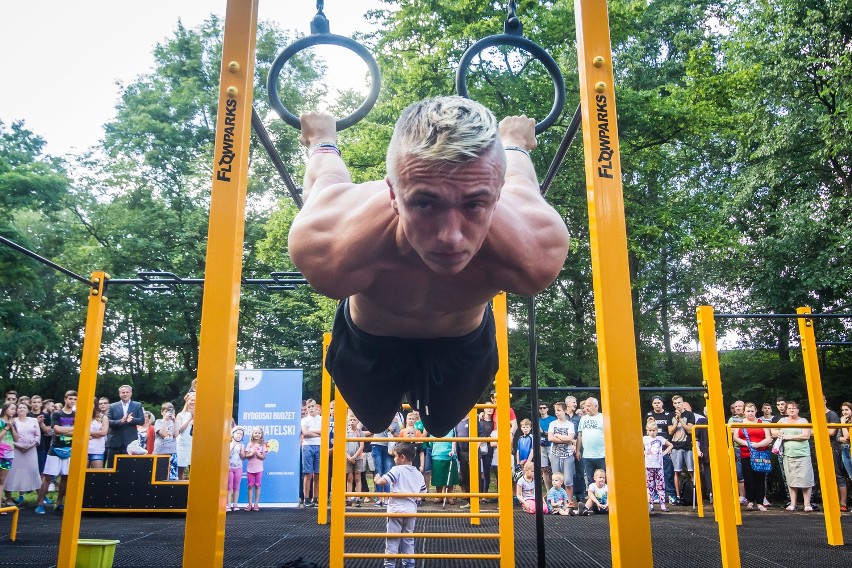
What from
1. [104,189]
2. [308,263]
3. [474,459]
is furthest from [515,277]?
[104,189]

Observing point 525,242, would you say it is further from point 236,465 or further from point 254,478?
point 254,478

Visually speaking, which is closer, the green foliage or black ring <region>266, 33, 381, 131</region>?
A: black ring <region>266, 33, 381, 131</region>

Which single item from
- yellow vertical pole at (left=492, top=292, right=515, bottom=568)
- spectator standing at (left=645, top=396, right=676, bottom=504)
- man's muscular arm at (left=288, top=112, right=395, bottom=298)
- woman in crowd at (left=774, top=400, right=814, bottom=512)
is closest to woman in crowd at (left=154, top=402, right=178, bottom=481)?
yellow vertical pole at (left=492, top=292, right=515, bottom=568)

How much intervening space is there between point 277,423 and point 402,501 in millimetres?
3809

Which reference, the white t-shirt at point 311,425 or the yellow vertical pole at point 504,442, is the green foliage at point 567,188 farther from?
the yellow vertical pole at point 504,442

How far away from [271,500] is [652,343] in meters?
10.2

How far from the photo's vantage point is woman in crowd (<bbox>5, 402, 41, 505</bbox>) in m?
6.21

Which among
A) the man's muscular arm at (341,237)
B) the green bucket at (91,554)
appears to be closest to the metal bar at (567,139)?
the man's muscular arm at (341,237)

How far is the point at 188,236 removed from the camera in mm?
13859

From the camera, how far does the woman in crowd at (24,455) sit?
6.21 meters

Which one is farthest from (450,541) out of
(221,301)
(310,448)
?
(221,301)

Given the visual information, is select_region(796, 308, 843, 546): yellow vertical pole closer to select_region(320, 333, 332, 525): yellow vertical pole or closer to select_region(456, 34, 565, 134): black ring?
select_region(456, 34, 565, 134): black ring

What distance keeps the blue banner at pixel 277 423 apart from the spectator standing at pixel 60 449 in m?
1.78

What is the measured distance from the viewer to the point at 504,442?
3434 mm
